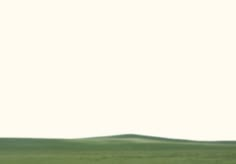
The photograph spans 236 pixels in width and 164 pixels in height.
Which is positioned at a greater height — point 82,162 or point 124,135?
point 124,135

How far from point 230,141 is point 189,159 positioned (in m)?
46.4

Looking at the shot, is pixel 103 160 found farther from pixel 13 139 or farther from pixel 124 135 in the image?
pixel 124 135

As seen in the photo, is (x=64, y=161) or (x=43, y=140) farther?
(x=43, y=140)

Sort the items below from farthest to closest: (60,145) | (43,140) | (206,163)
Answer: (43,140) < (60,145) < (206,163)

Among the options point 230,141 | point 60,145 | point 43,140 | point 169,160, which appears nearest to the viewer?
point 169,160

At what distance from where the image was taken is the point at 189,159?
34406 mm

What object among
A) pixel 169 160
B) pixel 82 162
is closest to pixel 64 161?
pixel 82 162

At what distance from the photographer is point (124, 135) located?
84.6 metres

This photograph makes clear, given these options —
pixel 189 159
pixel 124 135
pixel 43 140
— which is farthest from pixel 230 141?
pixel 189 159

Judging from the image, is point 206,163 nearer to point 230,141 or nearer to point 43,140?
point 43,140

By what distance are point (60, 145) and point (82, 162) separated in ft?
87.1

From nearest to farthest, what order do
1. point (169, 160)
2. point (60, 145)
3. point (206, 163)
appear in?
point (206, 163) → point (169, 160) → point (60, 145)

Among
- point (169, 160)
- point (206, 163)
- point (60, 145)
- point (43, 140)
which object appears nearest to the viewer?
point (206, 163)

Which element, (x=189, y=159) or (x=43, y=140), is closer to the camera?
(x=189, y=159)
